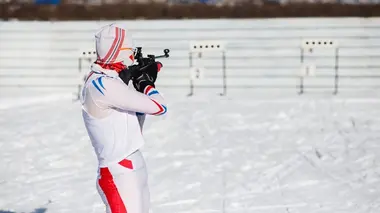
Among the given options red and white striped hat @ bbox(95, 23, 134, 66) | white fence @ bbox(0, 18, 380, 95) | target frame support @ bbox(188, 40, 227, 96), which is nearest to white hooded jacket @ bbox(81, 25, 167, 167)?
red and white striped hat @ bbox(95, 23, 134, 66)

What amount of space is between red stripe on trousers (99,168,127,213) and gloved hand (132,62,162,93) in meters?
0.40

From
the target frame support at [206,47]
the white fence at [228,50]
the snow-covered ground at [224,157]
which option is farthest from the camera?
the white fence at [228,50]

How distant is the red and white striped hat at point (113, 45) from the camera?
3.13 m

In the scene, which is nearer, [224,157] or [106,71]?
[106,71]

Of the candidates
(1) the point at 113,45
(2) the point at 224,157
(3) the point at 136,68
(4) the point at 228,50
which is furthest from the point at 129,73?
(4) the point at 228,50

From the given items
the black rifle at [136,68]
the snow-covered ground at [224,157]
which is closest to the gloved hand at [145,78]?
the black rifle at [136,68]

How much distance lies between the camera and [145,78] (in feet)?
10.7

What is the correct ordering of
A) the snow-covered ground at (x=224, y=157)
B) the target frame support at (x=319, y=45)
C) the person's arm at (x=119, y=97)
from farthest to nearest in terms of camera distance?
the target frame support at (x=319, y=45)
the snow-covered ground at (x=224, y=157)
the person's arm at (x=119, y=97)

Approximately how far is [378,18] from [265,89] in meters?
2.34

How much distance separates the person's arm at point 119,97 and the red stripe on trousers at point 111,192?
1.05 ft

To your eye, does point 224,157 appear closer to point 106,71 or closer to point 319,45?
point 106,71

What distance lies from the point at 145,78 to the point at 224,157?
4360 mm

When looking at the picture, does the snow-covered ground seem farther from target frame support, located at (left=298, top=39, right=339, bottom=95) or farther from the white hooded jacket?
the white hooded jacket

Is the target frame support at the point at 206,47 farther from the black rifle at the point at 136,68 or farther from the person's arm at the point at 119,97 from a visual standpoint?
the person's arm at the point at 119,97
